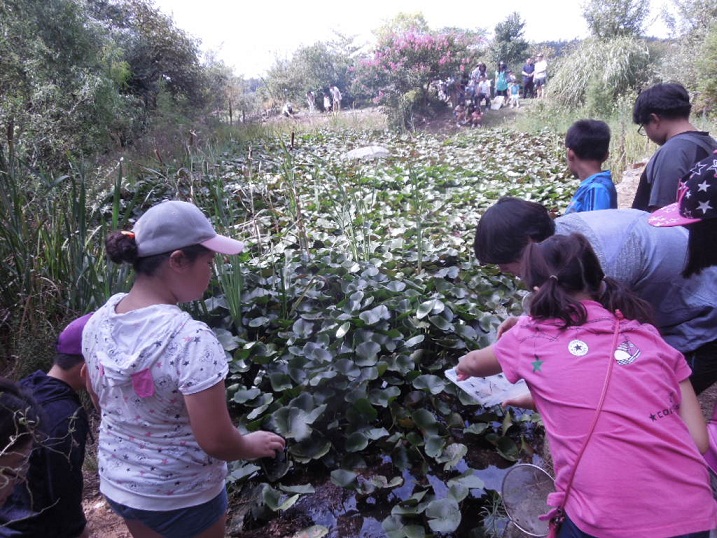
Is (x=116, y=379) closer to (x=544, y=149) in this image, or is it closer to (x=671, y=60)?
(x=544, y=149)

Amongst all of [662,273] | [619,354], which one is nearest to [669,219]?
[662,273]

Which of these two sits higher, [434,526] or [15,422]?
[15,422]

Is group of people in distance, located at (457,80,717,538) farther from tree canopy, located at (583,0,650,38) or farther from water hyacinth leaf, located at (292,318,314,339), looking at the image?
tree canopy, located at (583,0,650,38)

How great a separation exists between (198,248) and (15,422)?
517mm

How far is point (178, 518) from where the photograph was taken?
122 cm

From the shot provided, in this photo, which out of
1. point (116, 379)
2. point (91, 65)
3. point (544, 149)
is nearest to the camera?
point (116, 379)

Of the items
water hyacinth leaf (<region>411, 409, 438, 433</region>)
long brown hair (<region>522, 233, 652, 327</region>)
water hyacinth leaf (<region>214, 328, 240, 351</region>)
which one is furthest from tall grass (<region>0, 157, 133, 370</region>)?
long brown hair (<region>522, 233, 652, 327</region>)

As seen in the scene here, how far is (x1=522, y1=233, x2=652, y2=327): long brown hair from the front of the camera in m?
1.12

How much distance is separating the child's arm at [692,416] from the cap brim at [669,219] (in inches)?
18.7

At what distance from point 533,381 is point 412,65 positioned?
13082 mm

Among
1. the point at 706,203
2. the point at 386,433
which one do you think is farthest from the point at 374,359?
the point at 706,203

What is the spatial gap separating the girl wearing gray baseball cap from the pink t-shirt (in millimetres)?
728

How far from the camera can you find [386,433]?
196cm

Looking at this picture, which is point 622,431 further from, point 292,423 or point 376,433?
point 292,423
